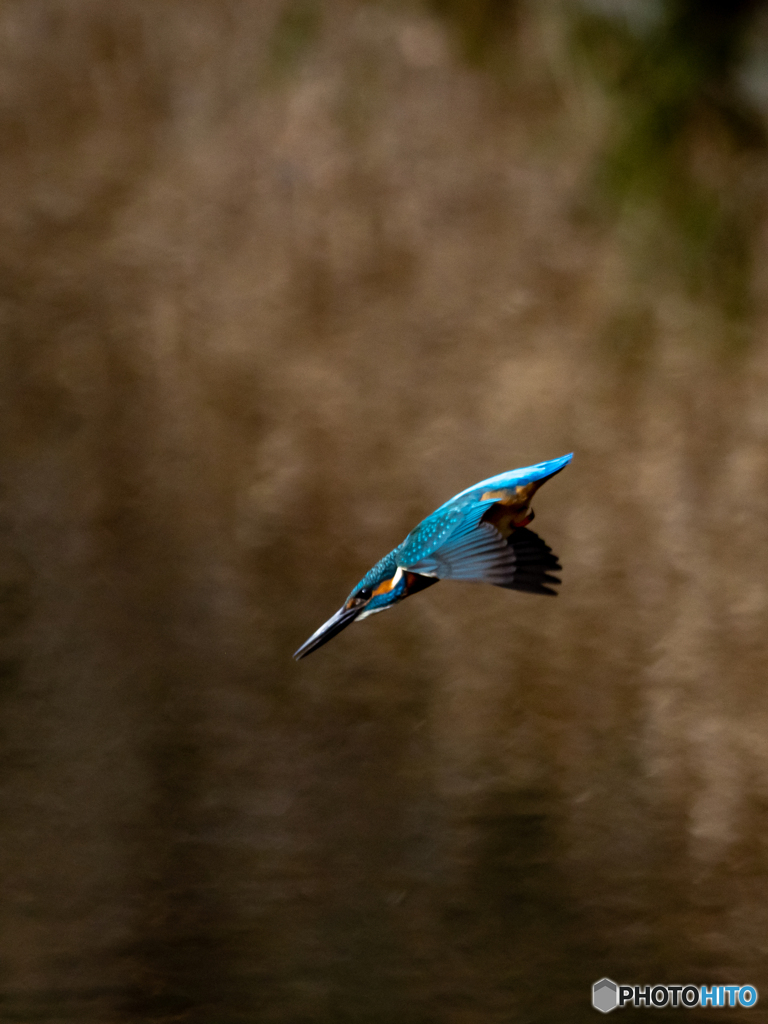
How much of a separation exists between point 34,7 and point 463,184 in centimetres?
73

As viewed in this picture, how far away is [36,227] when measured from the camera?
1.71 meters

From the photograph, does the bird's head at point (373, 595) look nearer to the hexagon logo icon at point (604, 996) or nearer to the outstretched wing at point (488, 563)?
the outstretched wing at point (488, 563)

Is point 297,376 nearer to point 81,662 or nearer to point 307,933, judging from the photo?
point 81,662

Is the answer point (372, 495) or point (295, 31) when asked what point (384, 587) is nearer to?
point (372, 495)

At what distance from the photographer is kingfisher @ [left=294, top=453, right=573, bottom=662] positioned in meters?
0.69

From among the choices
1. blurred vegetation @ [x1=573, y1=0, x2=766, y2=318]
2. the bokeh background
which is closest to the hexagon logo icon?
the bokeh background

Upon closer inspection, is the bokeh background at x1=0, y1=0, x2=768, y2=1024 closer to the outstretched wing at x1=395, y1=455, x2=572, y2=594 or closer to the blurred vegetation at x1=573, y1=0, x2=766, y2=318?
the blurred vegetation at x1=573, y1=0, x2=766, y2=318

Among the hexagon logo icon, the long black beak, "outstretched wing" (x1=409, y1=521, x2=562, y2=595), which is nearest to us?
"outstretched wing" (x1=409, y1=521, x2=562, y2=595)

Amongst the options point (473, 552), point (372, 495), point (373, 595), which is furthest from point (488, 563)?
point (372, 495)

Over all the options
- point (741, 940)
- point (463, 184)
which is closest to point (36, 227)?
point (463, 184)

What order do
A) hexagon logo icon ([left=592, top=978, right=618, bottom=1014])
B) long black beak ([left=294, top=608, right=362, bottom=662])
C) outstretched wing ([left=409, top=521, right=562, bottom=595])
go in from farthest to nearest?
hexagon logo icon ([left=592, top=978, right=618, bottom=1014]) → long black beak ([left=294, top=608, right=362, bottom=662]) → outstretched wing ([left=409, top=521, right=562, bottom=595])

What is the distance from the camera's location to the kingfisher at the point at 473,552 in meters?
0.69

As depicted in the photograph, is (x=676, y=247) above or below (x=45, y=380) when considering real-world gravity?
above

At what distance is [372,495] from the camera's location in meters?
1.71
